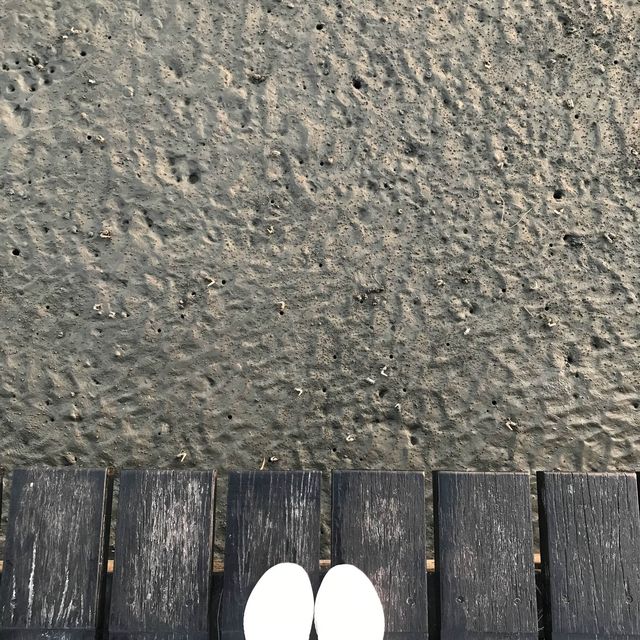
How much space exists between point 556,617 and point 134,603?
668mm

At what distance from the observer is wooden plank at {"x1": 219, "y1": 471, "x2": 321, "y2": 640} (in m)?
0.97

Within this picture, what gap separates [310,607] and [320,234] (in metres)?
0.76

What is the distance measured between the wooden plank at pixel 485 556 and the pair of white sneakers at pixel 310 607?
124 millimetres

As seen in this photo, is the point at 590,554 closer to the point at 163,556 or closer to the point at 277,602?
the point at 277,602

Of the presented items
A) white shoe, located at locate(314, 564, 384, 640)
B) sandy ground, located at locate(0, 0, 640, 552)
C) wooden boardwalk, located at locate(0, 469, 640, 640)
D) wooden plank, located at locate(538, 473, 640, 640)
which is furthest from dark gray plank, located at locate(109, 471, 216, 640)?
wooden plank, located at locate(538, 473, 640, 640)

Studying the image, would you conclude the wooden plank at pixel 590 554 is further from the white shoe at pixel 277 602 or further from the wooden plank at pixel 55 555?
the wooden plank at pixel 55 555

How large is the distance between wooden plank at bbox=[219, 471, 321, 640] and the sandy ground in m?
0.32

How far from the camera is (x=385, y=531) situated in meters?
0.97

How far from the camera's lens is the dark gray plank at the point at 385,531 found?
965 millimetres

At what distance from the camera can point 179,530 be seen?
3.21 ft

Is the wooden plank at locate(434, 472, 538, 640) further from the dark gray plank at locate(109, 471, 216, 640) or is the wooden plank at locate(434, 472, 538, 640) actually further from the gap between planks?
the dark gray plank at locate(109, 471, 216, 640)

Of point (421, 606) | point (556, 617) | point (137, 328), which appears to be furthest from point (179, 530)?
point (556, 617)

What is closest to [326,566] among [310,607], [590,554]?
[310,607]

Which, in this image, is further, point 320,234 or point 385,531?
point 320,234
